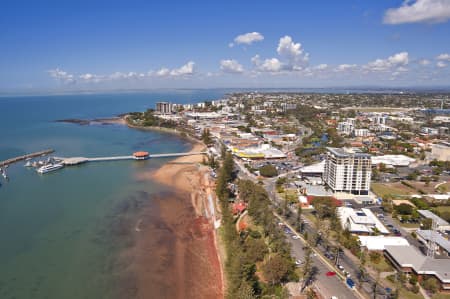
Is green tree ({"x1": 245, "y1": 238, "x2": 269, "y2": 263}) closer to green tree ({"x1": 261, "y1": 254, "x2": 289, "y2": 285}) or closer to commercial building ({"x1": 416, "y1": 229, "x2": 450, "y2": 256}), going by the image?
green tree ({"x1": 261, "y1": 254, "x2": 289, "y2": 285})

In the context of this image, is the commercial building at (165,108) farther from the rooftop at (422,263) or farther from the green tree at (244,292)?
the green tree at (244,292)

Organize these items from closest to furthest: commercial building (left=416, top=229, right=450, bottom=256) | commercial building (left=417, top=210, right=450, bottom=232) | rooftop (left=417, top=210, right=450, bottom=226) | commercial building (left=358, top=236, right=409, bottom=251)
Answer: commercial building (left=416, top=229, right=450, bottom=256), commercial building (left=358, top=236, right=409, bottom=251), commercial building (left=417, top=210, right=450, bottom=232), rooftop (left=417, top=210, right=450, bottom=226)

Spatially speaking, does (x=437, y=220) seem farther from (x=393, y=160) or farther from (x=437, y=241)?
(x=393, y=160)

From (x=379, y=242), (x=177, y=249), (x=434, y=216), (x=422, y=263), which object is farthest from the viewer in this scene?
(x=434, y=216)

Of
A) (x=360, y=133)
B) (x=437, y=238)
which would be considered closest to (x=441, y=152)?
(x=360, y=133)

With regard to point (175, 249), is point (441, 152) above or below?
above

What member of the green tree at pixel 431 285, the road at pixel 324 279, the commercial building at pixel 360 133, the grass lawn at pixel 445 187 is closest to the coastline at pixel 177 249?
the road at pixel 324 279

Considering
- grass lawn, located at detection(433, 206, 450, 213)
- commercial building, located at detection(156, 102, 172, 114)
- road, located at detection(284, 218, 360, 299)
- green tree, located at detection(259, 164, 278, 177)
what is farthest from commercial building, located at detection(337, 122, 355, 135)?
commercial building, located at detection(156, 102, 172, 114)
